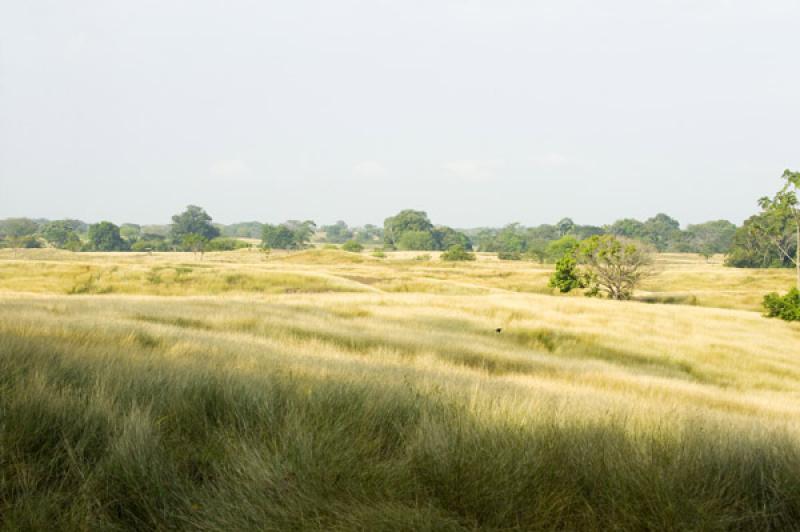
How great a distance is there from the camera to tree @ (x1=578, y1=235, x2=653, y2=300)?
53.2 meters

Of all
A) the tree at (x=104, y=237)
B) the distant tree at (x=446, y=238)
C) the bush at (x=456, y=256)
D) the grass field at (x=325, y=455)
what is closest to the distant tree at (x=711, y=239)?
the distant tree at (x=446, y=238)

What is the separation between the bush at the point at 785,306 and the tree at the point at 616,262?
1340cm

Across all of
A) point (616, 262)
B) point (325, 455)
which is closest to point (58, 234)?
→ point (616, 262)

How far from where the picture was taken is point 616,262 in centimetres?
5344

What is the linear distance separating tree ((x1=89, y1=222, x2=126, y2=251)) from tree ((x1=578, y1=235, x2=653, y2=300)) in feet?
418

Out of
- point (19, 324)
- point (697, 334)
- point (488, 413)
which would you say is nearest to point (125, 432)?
point (488, 413)

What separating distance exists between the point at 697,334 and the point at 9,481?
104 ft

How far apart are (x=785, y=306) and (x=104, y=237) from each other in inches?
5732

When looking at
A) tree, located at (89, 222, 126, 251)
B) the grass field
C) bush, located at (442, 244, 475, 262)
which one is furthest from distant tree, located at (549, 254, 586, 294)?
tree, located at (89, 222, 126, 251)

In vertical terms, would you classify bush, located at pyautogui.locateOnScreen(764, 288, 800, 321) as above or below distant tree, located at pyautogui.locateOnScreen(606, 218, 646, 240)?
below

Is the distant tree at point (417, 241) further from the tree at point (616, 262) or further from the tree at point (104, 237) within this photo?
the tree at point (616, 262)

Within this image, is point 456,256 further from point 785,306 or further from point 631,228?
point 631,228

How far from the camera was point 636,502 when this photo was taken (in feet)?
11.3

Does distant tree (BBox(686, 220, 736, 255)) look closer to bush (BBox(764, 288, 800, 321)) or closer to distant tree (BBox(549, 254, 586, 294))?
distant tree (BBox(549, 254, 586, 294))
